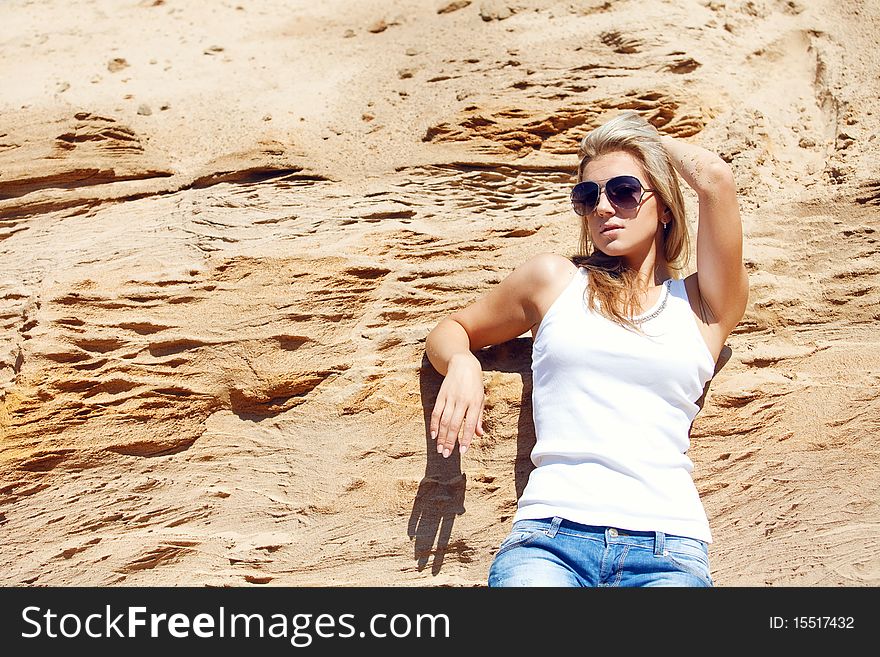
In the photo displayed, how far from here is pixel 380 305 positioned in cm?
442

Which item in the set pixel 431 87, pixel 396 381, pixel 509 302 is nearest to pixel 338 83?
pixel 431 87

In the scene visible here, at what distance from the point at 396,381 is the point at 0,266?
2.19 metres

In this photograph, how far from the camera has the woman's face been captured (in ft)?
11.1

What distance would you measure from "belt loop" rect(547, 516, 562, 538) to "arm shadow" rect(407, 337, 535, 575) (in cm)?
97

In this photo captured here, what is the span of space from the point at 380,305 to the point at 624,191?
4.91 ft

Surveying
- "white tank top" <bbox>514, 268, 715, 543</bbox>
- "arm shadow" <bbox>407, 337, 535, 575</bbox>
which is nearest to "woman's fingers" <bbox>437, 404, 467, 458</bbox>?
"white tank top" <bbox>514, 268, 715, 543</bbox>

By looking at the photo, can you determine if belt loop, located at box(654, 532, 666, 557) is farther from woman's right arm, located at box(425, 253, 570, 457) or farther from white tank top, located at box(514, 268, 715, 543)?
woman's right arm, located at box(425, 253, 570, 457)

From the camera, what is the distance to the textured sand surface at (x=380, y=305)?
12.9 feet

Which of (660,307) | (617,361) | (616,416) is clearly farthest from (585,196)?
(616,416)

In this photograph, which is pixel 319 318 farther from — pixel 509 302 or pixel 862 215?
pixel 862 215

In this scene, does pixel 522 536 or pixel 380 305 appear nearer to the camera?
pixel 522 536

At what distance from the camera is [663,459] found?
3000mm

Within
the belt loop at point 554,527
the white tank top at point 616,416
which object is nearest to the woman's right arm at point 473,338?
the white tank top at point 616,416

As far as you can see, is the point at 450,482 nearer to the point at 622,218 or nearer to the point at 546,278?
the point at 546,278
